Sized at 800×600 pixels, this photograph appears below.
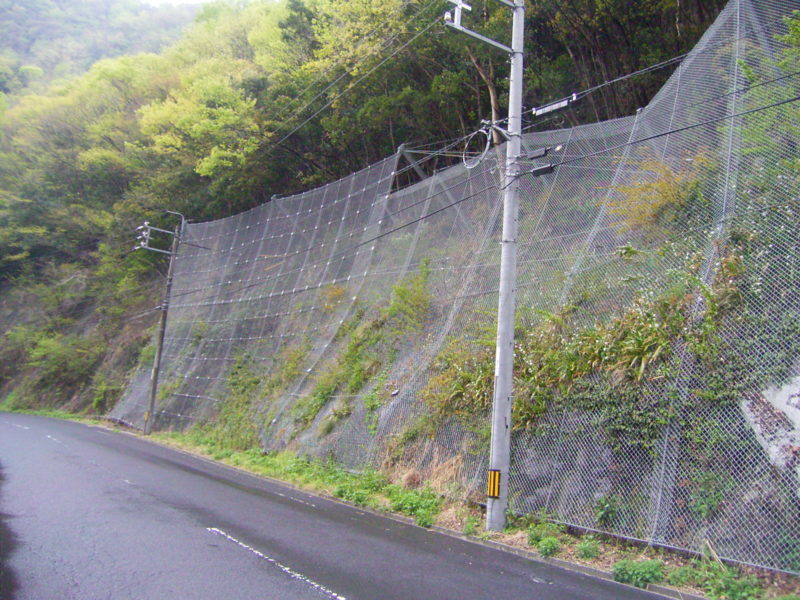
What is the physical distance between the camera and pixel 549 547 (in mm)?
7207

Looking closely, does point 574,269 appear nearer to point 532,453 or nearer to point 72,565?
point 532,453

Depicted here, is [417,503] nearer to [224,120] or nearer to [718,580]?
[718,580]

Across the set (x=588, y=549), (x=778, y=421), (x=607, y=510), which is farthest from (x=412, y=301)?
(x=778, y=421)

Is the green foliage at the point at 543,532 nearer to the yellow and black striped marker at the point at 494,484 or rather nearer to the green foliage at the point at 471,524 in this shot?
the yellow and black striped marker at the point at 494,484

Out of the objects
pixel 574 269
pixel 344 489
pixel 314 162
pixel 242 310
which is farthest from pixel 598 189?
pixel 314 162

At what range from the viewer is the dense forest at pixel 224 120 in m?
17.0

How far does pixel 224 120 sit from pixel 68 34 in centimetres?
6089

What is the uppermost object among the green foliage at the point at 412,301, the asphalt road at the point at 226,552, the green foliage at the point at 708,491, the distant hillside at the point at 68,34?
the distant hillside at the point at 68,34

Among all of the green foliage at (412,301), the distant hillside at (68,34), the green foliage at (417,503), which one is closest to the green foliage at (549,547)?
the green foliage at (417,503)

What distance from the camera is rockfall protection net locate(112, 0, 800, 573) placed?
663 centimetres

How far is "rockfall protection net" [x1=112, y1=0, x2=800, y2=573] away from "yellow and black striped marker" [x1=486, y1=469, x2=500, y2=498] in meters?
0.50

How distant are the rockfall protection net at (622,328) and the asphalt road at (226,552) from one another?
1.45m

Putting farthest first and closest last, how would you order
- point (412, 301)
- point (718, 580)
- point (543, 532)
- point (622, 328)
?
point (412, 301) < point (622, 328) < point (543, 532) < point (718, 580)

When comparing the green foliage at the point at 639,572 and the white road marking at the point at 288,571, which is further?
the green foliage at the point at 639,572
